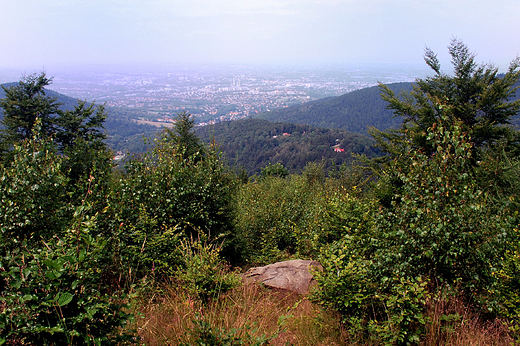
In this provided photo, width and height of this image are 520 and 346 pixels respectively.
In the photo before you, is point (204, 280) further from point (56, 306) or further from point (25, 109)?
point (25, 109)

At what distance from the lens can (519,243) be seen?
3.37 m

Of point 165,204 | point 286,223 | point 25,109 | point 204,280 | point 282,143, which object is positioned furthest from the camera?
point 282,143

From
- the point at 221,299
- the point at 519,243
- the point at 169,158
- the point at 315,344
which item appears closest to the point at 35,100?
the point at 169,158

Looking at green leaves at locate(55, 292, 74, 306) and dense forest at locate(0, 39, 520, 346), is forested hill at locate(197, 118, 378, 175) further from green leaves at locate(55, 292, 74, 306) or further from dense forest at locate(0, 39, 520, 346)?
green leaves at locate(55, 292, 74, 306)

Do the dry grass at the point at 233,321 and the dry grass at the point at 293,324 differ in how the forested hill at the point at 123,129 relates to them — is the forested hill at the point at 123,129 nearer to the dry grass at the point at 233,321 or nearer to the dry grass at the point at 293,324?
the dry grass at the point at 233,321

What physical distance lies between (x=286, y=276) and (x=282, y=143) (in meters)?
116

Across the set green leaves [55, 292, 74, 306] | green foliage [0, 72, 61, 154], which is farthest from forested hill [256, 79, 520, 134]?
green leaves [55, 292, 74, 306]

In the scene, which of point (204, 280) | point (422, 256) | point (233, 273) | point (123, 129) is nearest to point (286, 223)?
point (233, 273)

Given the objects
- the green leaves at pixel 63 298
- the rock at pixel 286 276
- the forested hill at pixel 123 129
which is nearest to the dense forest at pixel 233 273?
the green leaves at pixel 63 298

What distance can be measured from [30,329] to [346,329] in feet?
10.7

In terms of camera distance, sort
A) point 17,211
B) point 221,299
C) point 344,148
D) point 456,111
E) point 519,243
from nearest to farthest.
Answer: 1. point 17,211
2. point 519,243
3. point 221,299
4. point 456,111
5. point 344,148

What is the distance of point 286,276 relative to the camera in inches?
219

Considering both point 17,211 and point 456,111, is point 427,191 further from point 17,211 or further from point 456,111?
point 456,111

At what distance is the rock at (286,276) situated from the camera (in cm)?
524
